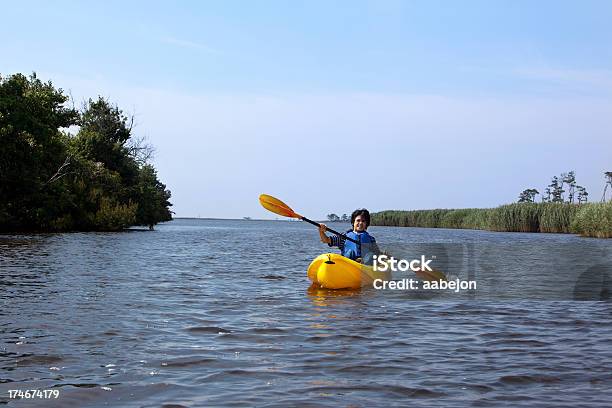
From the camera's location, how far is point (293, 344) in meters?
7.08

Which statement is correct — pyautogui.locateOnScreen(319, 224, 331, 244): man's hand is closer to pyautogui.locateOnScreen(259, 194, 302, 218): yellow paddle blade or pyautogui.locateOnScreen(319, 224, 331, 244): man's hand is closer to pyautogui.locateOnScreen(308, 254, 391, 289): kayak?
pyautogui.locateOnScreen(308, 254, 391, 289): kayak

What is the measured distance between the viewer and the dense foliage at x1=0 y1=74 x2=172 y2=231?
34500 mm

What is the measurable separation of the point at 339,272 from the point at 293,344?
5.10 metres

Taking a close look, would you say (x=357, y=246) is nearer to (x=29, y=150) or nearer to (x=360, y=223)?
(x=360, y=223)

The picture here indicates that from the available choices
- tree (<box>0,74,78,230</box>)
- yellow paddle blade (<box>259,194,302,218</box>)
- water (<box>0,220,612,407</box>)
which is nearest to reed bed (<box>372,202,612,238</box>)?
water (<box>0,220,612,407</box>)

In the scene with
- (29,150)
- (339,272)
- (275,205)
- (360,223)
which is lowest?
(339,272)

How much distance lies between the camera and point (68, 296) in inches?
425

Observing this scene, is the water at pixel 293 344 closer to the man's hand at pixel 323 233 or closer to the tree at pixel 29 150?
the man's hand at pixel 323 233

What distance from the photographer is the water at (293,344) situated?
5086 mm

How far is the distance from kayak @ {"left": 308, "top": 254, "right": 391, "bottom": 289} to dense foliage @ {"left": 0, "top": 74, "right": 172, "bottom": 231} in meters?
26.0

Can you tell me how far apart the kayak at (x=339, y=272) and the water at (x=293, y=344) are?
0.30 metres

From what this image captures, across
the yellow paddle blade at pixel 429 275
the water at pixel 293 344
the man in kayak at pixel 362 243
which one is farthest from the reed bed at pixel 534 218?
the man in kayak at pixel 362 243

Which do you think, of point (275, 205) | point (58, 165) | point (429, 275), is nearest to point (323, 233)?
point (275, 205)

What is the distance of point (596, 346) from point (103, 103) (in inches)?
2030
